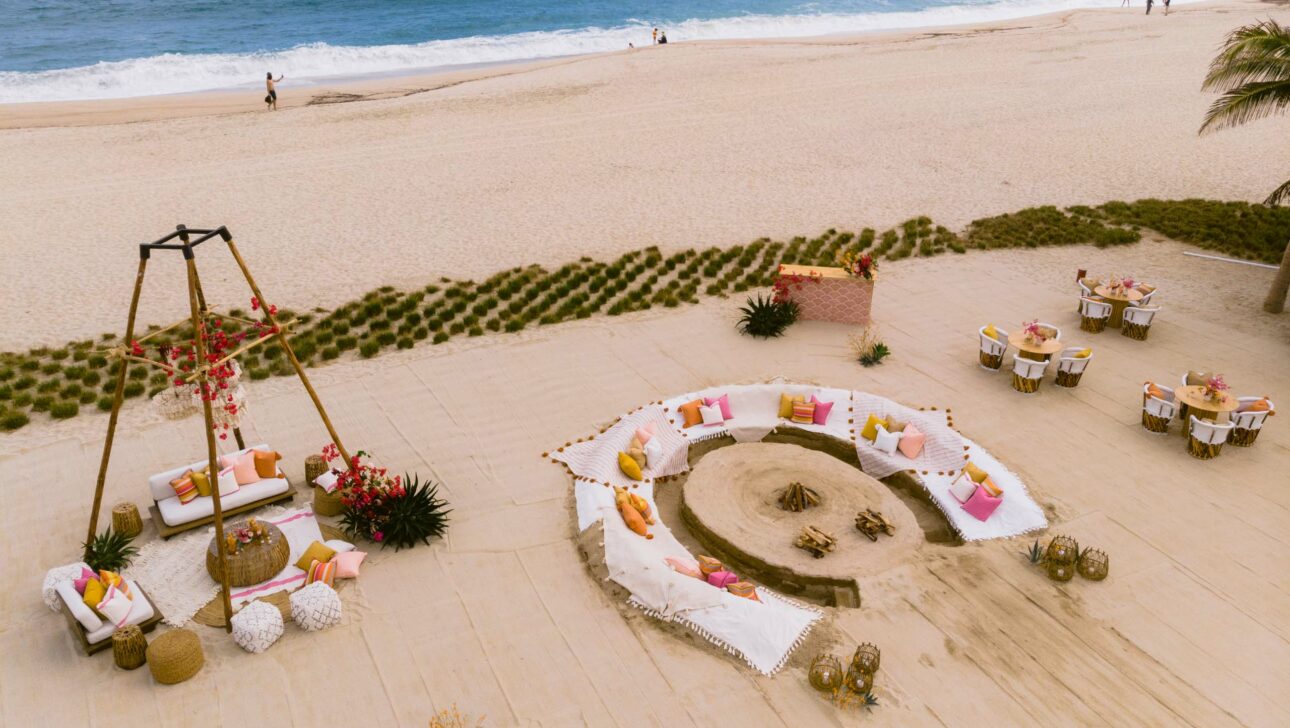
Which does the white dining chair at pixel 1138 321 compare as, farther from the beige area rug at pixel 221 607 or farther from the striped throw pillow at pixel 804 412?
the beige area rug at pixel 221 607

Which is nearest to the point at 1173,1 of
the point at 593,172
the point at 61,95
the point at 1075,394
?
the point at 593,172

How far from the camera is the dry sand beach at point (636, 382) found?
1043cm

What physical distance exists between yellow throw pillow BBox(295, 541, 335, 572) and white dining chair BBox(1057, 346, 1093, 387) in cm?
1308

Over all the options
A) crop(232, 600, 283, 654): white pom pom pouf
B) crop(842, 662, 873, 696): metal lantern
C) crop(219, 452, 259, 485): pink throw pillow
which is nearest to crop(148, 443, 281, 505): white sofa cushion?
crop(219, 452, 259, 485): pink throw pillow

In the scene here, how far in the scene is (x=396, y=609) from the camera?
1147 cm

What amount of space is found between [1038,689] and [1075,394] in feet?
25.6

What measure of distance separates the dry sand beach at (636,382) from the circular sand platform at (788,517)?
42 centimetres

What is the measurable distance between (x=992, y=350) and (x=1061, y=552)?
610 cm

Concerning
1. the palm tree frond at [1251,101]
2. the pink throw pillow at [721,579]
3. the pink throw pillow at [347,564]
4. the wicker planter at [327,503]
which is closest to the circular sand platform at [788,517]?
the pink throw pillow at [721,579]

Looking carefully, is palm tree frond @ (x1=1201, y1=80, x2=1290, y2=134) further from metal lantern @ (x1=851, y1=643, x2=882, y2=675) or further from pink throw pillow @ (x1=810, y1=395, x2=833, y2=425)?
metal lantern @ (x1=851, y1=643, x2=882, y2=675)

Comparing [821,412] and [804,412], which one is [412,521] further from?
[821,412]

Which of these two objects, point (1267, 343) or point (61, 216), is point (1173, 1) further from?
point (61, 216)

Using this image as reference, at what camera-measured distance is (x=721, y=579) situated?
11383 millimetres

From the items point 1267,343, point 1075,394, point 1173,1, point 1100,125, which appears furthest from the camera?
point 1173,1
